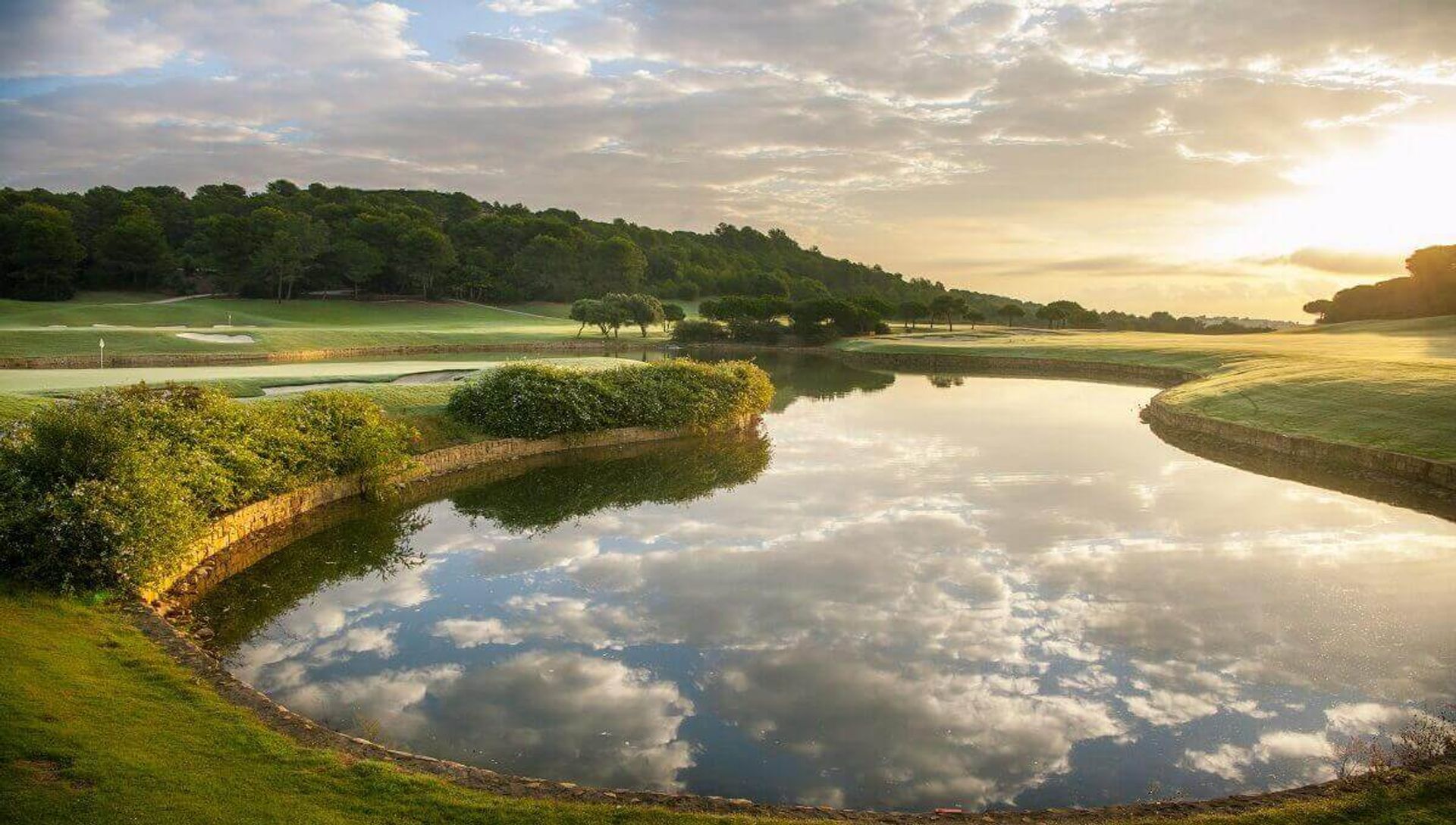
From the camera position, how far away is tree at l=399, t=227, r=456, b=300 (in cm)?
8269

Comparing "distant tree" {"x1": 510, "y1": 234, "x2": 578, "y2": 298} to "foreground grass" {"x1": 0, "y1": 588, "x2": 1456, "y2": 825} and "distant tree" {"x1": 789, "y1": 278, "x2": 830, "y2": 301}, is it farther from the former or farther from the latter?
"foreground grass" {"x1": 0, "y1": 588, "x2": 1456, "y2": 825}

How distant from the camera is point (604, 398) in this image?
79.4ft

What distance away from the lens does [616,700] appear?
8.64m

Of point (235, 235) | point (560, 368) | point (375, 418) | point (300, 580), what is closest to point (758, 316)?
point (235, 235)

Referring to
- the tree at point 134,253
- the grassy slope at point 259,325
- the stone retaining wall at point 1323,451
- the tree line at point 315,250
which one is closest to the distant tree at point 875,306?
the tree line at point 315,250

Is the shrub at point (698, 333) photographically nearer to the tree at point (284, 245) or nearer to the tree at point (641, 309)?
the tree at point (641, 309)

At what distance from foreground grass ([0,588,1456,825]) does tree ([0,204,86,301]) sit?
74.9 meters

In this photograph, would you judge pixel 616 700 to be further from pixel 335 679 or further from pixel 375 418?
pixel 375 418

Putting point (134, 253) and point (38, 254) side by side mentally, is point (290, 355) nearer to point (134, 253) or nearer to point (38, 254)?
point (38, 254)

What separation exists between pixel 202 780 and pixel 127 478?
245 inches

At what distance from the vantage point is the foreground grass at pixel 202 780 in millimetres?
5609

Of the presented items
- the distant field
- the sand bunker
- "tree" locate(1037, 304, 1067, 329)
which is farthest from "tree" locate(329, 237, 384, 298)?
"tree" locate(1037, 304, 1067, 329)

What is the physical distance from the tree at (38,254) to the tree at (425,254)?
25.1m

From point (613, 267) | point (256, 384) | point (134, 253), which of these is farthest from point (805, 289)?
point (256, 384)
